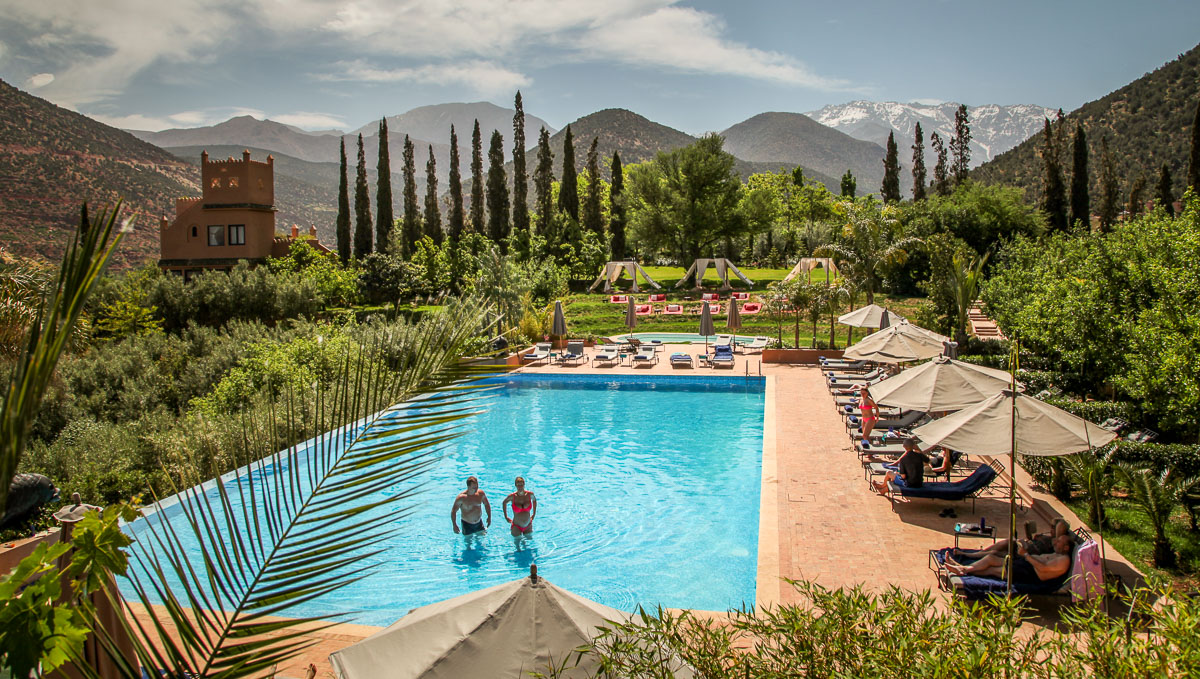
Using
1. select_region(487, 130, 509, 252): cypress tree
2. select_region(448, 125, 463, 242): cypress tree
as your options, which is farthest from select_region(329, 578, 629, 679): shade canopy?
select_region(448, 125, 463, 242): cypress tree

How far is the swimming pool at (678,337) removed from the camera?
26.5 metres

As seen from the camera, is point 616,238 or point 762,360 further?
point 616,238

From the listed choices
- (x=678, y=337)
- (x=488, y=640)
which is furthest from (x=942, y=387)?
(x=678, y=337)

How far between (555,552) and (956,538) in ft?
15.8

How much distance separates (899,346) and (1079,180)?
98.9 feet

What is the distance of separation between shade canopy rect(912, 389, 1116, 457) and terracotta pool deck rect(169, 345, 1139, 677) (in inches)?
45.5

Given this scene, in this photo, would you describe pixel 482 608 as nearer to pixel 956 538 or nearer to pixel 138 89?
pixel 956 538

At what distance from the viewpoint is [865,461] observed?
11.0 m

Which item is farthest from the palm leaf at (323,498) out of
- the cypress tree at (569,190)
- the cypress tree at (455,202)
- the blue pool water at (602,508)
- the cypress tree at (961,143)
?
the cypress tree at (961,143)

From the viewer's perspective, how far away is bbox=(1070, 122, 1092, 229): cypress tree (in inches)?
1453

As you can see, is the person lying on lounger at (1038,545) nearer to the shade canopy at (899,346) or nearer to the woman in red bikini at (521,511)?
the woman in red bikini at (521,511)

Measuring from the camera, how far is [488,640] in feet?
15.0

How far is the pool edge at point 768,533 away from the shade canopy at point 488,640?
1354 millimetres

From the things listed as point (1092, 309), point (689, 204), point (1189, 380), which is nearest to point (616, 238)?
point (689, 204)
